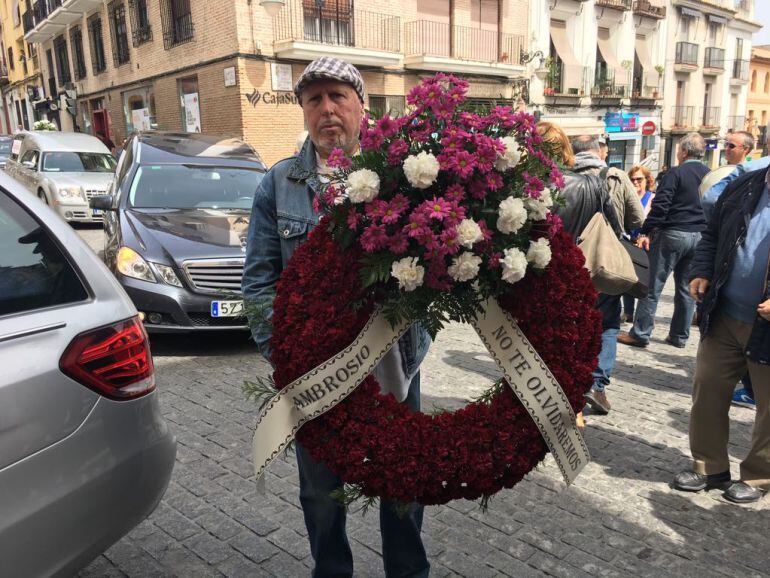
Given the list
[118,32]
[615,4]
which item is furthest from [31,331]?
[615,4]

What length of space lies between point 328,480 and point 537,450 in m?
0.77

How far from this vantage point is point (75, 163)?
14.1 m

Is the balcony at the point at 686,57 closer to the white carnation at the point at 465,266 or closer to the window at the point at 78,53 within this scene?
the window at the point at 78,53

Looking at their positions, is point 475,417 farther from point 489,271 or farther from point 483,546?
point 483,546

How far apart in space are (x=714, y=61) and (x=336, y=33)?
23901 mm

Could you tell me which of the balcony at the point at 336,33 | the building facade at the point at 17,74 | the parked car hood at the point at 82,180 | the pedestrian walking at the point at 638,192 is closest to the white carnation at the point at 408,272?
the pedestrian walking at the point at 638,192

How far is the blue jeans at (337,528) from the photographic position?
2221 millimetres

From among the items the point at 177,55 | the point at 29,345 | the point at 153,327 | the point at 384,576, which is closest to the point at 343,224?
the point at 29,345

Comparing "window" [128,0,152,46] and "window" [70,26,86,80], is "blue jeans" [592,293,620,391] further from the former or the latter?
"window" [70,26,86,80]

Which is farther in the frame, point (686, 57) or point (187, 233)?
point (686, 57)

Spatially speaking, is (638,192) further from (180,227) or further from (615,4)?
(615,4)

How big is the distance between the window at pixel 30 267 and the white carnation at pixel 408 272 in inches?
46.8

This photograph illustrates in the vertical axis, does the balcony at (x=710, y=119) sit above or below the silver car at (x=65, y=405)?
above

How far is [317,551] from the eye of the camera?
7.57 ft
